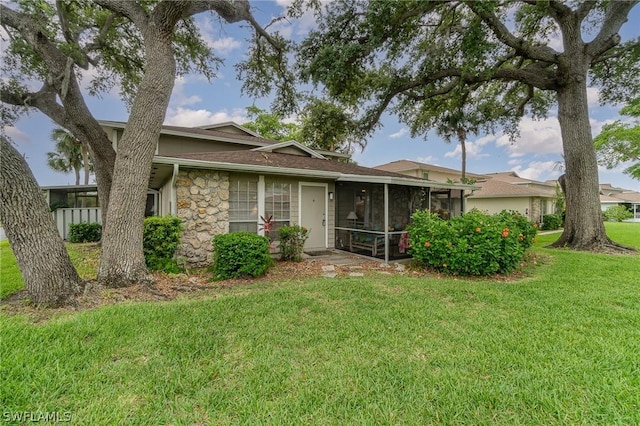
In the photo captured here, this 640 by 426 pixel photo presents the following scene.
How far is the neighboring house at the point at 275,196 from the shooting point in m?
6.83

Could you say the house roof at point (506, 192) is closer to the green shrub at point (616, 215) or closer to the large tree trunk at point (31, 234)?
the green shrub at point (616, 215)

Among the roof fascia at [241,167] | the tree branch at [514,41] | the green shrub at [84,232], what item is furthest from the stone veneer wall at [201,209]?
the tree branch at [514,41]

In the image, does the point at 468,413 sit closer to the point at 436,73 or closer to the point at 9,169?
the point at 9,169

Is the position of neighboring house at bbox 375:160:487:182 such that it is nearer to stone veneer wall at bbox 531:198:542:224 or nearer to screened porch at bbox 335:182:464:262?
stone veneer wall at bbox 531:198:542:224

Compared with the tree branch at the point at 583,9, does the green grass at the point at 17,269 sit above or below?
below

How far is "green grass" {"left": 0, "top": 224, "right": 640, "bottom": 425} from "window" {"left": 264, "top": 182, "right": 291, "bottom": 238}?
12.3ft

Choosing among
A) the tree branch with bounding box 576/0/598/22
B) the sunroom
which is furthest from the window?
the tree branch with bounding box 576/0/598/22

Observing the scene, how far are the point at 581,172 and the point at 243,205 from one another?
37.5 feet

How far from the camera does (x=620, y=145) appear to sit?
72.5 feet

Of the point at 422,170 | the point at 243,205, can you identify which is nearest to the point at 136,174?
the point at 243,205

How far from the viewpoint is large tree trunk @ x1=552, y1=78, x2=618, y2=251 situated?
9477 mm

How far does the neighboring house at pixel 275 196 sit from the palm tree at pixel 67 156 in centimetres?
1704

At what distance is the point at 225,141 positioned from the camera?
39.5ft

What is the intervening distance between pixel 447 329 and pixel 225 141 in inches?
445
